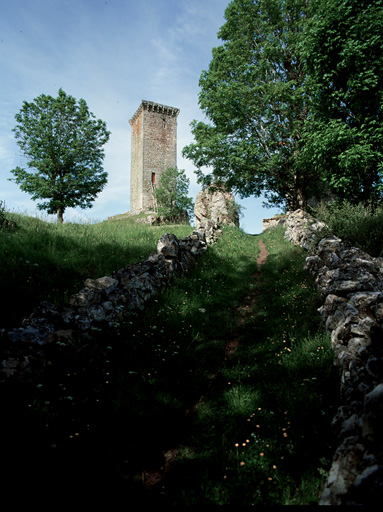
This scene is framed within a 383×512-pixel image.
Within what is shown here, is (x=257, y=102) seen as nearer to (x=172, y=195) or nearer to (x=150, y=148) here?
(x=172, y=195)

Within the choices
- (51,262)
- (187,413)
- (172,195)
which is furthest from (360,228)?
(172,195)

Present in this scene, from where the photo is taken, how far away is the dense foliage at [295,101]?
38.6ft

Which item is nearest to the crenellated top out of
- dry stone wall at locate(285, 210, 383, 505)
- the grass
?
dry stone wall at locate(285, 210, 383, 505)

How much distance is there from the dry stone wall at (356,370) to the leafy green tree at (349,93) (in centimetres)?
676

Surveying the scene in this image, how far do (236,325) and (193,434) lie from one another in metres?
3.61

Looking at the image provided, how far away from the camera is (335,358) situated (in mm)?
4520

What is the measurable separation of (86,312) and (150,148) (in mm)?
58191

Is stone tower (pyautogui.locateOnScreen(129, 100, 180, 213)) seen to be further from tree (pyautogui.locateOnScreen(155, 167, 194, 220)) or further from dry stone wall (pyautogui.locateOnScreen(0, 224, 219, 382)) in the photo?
dry stone wall (pyautogui.locateOnScreen(0, 224, 219, 382))

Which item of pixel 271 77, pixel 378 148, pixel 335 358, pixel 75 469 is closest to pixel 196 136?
pixel 271 77

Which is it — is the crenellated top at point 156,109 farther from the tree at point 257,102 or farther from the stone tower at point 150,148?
the tree at point 257,102

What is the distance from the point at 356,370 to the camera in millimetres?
3656

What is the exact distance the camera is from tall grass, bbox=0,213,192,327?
18.5 ft

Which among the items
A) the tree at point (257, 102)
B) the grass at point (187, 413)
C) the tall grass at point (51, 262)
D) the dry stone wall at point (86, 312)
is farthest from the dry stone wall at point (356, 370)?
the tree at point (257, 102)

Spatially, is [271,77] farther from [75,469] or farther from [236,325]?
[75,469]
